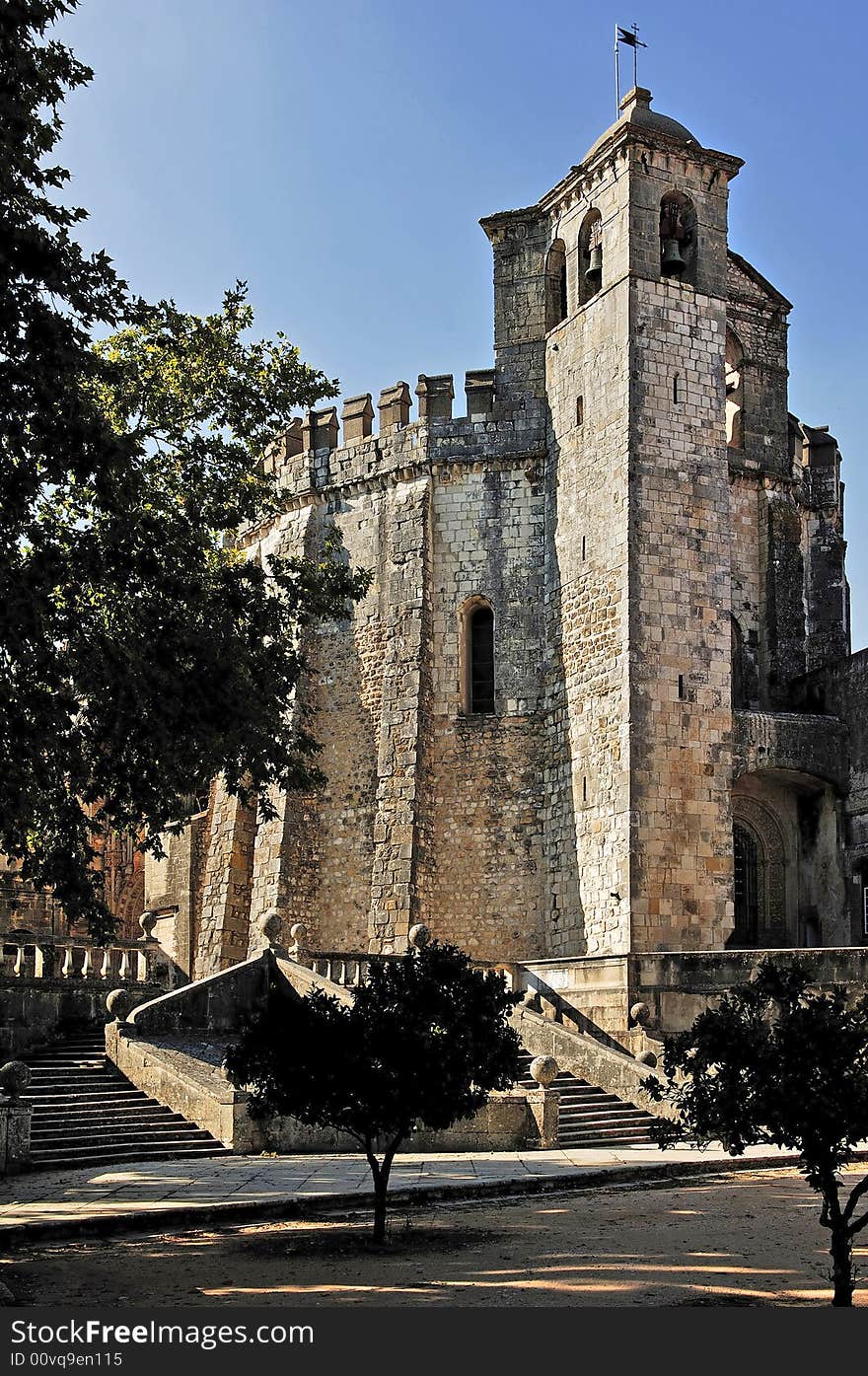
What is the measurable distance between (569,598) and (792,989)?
55.7 feet

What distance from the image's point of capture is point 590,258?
2600 cm

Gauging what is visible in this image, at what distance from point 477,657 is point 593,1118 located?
10.9m

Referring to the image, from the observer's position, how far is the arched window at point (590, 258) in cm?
2572

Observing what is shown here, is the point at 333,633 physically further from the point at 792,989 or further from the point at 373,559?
the point at 792,989

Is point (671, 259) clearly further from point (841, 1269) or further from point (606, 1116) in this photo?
point (841, 1269)

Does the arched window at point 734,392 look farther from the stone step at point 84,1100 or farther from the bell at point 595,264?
the stone step at point 84,1100

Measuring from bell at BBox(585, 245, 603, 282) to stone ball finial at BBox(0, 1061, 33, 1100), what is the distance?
17.1 meters

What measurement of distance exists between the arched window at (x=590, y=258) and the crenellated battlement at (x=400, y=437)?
246 cm

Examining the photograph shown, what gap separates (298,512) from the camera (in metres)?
29.8

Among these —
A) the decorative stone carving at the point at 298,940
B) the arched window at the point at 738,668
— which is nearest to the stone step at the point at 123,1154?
the decorative stone carving at the point at 298,940

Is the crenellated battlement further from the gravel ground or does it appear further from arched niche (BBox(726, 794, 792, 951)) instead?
the gravel ground

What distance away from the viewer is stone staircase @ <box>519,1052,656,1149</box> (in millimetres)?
17453

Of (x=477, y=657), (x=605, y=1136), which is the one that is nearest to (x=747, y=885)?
(x=477, y=657)

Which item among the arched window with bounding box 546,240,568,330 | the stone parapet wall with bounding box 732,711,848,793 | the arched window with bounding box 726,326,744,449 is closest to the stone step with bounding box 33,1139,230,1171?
the stone parapet wall with bounding box 732,711,848,793
